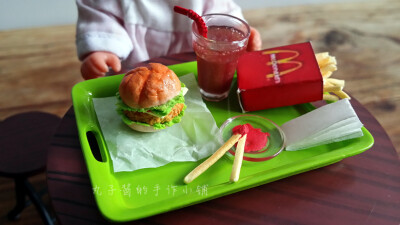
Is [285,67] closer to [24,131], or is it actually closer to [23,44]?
[24,131]

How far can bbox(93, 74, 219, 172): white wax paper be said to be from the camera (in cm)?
90

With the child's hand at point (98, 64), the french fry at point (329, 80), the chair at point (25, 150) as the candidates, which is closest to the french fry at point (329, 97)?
the french fry at point (329, 80)

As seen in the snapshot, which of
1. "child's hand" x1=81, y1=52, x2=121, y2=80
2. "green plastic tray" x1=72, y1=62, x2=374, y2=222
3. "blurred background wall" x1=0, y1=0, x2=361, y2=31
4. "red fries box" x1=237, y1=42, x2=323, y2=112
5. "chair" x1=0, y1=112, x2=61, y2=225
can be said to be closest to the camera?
"green plastic tray" x1=72, y1=62, x2=374, y2=222

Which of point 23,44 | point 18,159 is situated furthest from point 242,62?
point 23,44

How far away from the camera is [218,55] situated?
99 cm

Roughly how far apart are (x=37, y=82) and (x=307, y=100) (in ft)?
5.54

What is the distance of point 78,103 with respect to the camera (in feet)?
3.38

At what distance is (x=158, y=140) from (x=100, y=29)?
53 centimetres

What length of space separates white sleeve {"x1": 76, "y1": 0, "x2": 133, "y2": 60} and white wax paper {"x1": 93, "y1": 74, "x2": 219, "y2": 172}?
0.25 metres

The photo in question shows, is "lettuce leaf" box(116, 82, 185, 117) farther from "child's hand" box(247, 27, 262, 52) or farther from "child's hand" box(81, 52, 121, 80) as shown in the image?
"child's hand" box(247, 27, 262, 52)

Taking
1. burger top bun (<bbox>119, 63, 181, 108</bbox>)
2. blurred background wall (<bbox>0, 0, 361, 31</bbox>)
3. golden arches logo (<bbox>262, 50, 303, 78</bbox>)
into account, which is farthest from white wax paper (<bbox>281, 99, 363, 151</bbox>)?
blurred background wall (<bbox>0, 0, 361, 31</bbox>)

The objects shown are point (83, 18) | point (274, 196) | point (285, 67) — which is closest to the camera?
point (274, 196)

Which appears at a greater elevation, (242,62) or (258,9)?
(242,62)

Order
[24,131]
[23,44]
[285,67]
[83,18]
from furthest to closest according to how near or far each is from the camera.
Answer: [23,44], [24,131], [83,18], [285,67]
